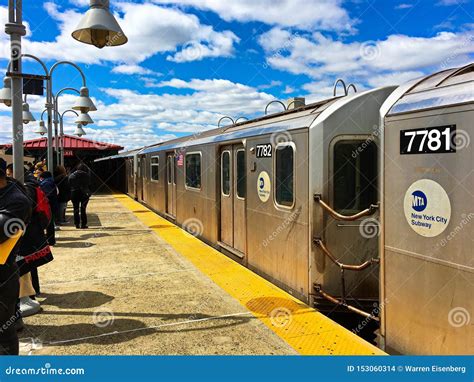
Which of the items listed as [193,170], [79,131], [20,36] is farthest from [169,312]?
[79,131]

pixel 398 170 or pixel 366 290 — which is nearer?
pixel 398 170

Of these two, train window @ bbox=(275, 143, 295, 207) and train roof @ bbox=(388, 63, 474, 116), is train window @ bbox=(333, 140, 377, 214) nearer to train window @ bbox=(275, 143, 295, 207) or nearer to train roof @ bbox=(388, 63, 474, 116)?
train window @ bbox=(275, 143, 295, 207)

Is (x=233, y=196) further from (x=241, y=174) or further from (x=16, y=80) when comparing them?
(x=16, y=80)

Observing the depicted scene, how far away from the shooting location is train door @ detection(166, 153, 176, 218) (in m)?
11.7

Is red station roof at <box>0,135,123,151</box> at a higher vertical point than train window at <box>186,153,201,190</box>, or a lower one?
higher

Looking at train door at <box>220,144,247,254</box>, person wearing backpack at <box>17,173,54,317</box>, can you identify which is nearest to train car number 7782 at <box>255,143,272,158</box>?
train door at <box>220,144,247,254</box>

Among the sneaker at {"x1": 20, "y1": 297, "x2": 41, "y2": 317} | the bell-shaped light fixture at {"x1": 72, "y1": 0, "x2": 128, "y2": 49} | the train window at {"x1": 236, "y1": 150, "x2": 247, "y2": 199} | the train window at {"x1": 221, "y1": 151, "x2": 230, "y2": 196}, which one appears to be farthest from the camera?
the train window at {"x1": 221, "y1": 151, "x2": 230, "y2": 196}

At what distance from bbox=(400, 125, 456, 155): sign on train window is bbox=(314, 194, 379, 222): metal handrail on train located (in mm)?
1125

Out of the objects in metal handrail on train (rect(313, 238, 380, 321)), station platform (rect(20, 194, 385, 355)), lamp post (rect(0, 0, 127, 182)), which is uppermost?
lamp post (rect(0, 0, 127, 182))

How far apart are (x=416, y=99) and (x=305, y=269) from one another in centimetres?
234

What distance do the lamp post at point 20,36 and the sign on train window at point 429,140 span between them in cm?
317

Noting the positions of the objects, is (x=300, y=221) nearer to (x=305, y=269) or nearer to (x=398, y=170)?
(x=305, y=269)

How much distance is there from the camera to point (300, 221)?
482 centimetres

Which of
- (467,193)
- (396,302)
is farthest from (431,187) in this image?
(396,302)
